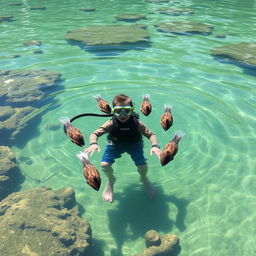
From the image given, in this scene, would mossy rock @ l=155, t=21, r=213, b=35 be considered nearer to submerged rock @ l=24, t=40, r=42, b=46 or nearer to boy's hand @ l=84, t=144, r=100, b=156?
submerged rock @ l=24, t=40, r=42, b=46

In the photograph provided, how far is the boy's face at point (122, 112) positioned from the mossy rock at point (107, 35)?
7.21 metres

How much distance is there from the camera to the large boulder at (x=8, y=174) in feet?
16.3

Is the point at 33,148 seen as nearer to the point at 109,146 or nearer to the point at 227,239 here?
the point at 109,146

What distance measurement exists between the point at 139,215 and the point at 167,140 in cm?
192

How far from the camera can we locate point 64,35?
12.3 m

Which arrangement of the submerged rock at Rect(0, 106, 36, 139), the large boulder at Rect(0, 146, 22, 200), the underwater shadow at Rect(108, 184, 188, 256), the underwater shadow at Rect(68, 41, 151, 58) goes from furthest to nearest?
the underwater shadow at Rect(68, 41, 151, 58)
the submerged rock at Rect(0, 106, 36, 139)
the large boulder at Rect(0, 146, 22, 200)
the underwater shadow at Rect(108, 184, 188, 256)

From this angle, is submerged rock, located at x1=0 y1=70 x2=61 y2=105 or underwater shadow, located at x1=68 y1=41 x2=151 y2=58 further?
underwater shadow, located at x1=68 y1=41 x2=151 y2=58

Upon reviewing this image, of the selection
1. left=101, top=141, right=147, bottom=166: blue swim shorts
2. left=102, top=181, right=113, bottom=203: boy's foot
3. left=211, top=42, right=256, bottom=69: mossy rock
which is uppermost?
left=101, top=141, right=147, bottom=166: blue swim shorts

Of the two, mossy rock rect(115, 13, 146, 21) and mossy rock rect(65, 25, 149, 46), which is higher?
mossy rock rect(65, 25, 149, 46)

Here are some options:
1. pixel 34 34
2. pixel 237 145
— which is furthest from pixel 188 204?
pixel 34 34

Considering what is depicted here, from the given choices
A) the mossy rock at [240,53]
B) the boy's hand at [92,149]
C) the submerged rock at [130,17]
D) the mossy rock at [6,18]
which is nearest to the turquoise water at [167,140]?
the mossy rock at [240,53]

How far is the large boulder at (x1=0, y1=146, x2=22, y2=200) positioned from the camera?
4.97m

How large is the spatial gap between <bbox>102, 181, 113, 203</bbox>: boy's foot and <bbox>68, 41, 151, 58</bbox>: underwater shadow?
6.63 m

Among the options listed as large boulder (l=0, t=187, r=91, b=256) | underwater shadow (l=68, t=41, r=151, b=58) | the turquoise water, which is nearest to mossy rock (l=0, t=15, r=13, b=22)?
the turquoise water
